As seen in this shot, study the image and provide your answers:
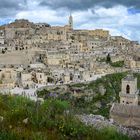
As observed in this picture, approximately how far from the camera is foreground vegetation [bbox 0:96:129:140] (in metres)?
6.08

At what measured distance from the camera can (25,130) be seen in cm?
631

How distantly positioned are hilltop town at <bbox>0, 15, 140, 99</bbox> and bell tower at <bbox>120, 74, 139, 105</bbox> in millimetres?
8048

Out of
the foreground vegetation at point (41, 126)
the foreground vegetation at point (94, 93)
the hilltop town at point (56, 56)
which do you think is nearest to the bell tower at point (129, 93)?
the foreground vegetation at point (94, 93)

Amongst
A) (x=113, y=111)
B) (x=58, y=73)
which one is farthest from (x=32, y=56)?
(x=113, y=111)

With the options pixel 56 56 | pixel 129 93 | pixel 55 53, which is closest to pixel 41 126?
pixel 129 93

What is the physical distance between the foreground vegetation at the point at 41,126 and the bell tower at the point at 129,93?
55.5 feet

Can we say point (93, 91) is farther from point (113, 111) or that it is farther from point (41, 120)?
point (41, 120)

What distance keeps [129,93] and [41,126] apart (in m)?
20.4

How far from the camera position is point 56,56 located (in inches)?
1875

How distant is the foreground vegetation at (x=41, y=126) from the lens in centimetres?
608

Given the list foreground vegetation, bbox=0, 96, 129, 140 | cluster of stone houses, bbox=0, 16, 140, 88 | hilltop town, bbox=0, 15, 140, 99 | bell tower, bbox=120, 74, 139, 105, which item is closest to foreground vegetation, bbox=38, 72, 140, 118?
hilltop town, bbox=0, 15, 140, 99

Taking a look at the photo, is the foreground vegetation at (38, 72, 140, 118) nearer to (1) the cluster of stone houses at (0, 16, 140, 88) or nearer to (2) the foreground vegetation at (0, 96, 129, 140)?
(1) the cluster of stone houses at (0, 16, 140, 88)

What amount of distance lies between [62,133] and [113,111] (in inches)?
250

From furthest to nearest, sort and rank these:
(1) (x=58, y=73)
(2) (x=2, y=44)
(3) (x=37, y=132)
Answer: (2) (x=2, y=44) → (1) (x=58, y=73) → (3) (x=37, y=132)
